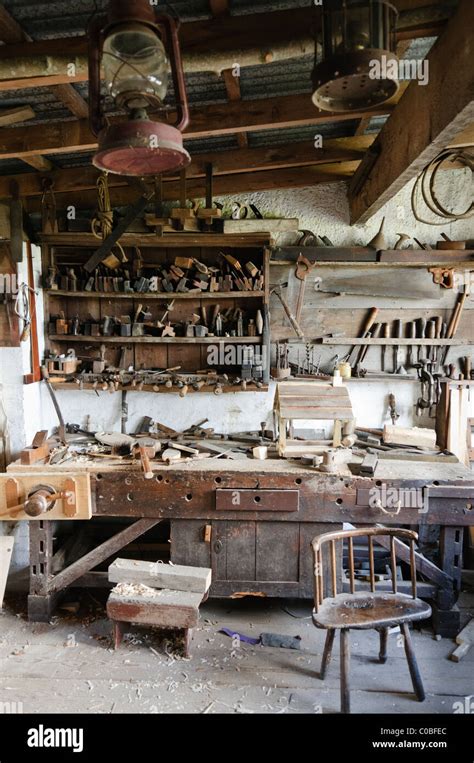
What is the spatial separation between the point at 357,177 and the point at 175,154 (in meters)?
2.63

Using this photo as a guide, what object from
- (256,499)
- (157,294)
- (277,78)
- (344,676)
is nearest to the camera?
(344,676)

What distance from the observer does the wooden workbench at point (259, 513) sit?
11.1 ft

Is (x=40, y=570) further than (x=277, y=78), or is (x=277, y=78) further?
(x=40, y=570)

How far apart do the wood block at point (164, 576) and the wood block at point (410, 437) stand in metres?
1.61

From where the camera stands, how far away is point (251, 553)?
11.6 ft

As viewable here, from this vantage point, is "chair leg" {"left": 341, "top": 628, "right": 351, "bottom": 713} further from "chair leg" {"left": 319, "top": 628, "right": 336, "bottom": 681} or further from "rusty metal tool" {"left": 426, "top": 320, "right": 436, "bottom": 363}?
"rusty metal tool" {"left": 426, "top": 320, "right": 436, "bottom": 363}

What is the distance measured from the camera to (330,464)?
3455mm

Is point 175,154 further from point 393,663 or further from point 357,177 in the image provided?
point 393,663

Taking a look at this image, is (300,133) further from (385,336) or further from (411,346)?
(411,346)

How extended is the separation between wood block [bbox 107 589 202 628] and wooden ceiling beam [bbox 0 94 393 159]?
2614 mm

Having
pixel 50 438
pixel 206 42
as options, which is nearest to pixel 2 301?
pixel 50 438

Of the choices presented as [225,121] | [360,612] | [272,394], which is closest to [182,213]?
[225,121]

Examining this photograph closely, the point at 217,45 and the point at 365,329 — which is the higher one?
the point at 217,45

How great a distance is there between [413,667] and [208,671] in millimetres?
1120
